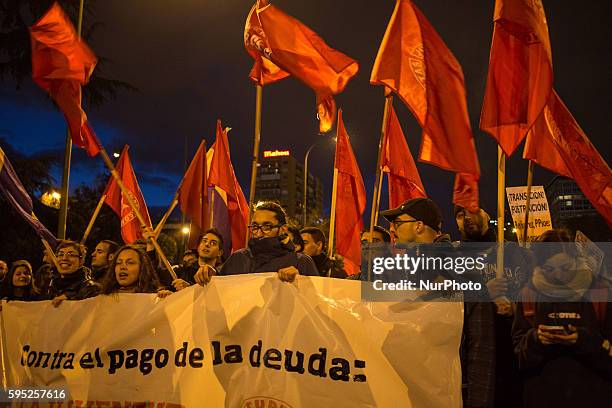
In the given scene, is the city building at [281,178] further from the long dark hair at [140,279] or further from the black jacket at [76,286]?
the long dark hair at [140,279]

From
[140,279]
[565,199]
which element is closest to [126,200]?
[140,279]

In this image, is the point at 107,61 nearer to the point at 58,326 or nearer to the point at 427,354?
the point at 58,326

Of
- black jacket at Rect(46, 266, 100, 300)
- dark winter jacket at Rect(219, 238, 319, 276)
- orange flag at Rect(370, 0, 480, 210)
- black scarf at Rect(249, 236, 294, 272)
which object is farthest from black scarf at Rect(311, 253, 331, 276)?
black jacket at Rect(46, 266, 100, 300)

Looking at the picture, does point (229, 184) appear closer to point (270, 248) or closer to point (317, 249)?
point (317, 249)

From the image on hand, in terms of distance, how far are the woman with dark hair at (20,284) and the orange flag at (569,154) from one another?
18.8 ft

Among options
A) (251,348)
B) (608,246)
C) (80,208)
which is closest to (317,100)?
(251,348)

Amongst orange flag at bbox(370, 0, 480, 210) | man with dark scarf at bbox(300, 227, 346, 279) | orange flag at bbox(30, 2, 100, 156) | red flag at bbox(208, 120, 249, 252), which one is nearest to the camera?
orange flag at bbox(370, 0, 480, 210)

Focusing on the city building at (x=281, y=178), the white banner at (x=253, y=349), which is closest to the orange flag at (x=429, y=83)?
the white banner at (x=253, y=349)

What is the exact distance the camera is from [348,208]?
263 inches

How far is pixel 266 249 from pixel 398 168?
288 centimetres

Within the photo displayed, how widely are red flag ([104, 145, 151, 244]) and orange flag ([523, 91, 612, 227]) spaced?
5.45m

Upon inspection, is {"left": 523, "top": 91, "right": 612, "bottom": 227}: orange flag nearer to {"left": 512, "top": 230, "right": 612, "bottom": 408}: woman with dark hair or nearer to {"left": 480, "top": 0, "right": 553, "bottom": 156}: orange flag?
{"left": 480, "top": 0, "right": 553, "bottom": 156}: orange flag

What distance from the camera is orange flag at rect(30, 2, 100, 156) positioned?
5.13m

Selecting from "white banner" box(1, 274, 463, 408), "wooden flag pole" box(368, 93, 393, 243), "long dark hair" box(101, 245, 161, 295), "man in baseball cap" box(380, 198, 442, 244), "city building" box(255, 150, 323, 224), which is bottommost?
"white banner" box(1, 274, 463, 408)
